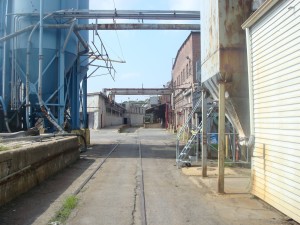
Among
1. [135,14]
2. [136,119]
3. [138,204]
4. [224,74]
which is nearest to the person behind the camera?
[138,204]

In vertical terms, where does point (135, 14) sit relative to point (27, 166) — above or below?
above

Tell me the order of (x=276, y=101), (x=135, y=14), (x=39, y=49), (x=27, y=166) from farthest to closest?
(x=135, y=14)
(x=39, y=49)
(x=27, y=166)
(x=276, y=101)

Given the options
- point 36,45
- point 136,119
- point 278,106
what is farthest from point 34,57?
point 136,119

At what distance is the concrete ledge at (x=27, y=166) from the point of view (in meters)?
8.32

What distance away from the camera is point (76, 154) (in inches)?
720

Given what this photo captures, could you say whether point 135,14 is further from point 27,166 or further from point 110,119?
point 110,119

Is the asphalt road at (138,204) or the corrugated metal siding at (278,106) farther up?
the corrugated metal siding at (278,106)

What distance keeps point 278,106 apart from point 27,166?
6255 mm

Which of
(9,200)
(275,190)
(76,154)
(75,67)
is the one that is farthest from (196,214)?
(75,67)

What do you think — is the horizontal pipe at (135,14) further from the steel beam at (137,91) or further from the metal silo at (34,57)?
the steel beam at (137,91)

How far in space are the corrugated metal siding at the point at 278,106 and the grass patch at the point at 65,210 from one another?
4.21 metres

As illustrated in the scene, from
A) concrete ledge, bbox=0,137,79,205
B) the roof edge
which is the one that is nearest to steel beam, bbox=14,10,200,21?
concrete ledge, bbox=0,137,79,205

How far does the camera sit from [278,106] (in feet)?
26.3

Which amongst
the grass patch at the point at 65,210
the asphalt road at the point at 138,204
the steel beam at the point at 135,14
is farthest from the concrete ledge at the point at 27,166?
the steel beam at the point at 135,14
